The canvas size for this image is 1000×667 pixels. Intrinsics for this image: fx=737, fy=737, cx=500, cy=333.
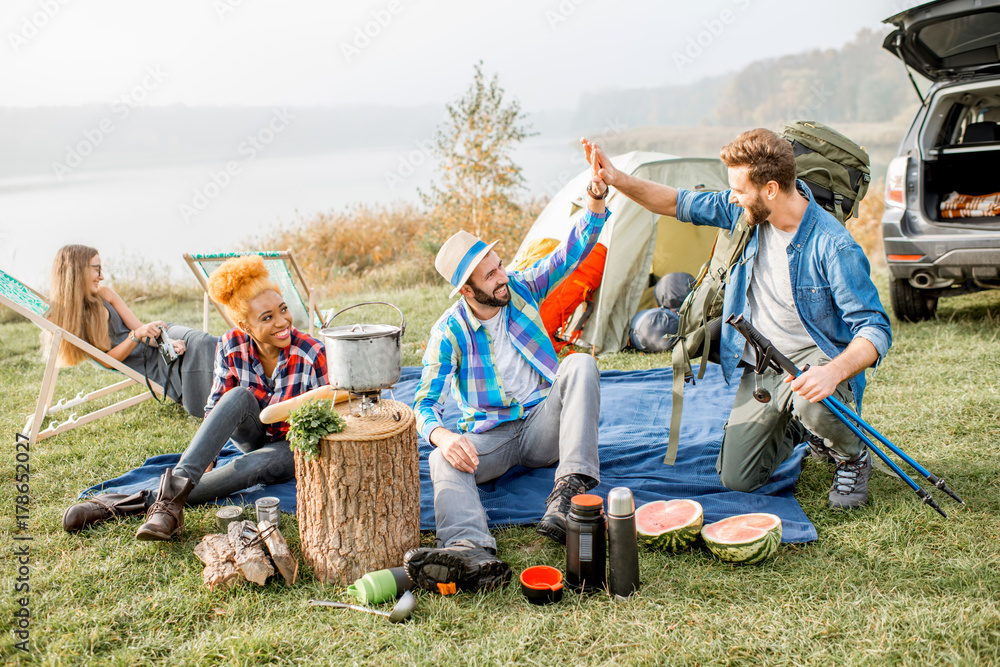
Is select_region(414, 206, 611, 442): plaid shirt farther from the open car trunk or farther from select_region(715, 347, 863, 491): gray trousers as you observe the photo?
the open car trunk

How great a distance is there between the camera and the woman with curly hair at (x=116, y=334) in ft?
14.3

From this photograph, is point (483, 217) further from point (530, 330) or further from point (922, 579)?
point (922, 579)

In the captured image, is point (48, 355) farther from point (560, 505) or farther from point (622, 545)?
point (622, 545)

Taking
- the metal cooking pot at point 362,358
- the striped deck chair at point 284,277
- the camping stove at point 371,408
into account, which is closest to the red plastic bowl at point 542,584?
the camping stove at point 371,408

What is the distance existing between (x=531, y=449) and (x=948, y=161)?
173 inches

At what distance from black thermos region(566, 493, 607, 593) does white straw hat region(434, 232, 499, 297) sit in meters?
1.05

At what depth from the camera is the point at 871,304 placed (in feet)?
9.41

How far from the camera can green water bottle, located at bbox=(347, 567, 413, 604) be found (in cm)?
253

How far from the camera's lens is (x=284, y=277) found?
17.0 feet

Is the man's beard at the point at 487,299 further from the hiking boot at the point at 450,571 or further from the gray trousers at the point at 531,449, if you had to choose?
the hiking boot at the point at 450,571

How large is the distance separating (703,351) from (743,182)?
0.81 metres

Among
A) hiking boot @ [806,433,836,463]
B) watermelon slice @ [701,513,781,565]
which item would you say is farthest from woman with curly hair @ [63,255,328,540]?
hiking boot @ [806,433,836,463]

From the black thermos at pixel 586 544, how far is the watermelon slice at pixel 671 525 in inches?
10.3

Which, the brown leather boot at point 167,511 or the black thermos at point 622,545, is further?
the brown leather boot at point 167,511
